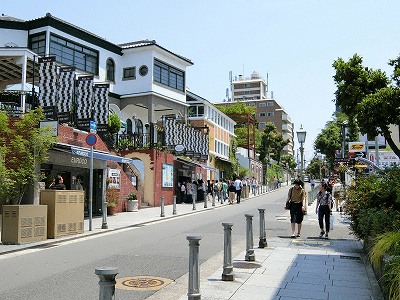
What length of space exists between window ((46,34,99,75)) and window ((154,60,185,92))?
4.60 meters

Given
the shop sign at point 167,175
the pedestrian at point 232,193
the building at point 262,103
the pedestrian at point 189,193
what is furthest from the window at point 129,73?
the building at point 262,103

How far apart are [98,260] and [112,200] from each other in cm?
1210

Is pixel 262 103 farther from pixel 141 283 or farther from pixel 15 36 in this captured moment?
pixel 141 283

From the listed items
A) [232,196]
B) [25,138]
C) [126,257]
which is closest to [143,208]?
[232,196]

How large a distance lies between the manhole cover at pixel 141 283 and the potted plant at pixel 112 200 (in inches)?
537

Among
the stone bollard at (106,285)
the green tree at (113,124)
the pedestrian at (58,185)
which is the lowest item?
the stone bollard at (106,285)

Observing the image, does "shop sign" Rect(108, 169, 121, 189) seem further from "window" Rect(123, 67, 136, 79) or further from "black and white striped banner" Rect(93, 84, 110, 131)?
"window" Rect(123, 67, 136, 79)

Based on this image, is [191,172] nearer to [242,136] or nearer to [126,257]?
[126,257]

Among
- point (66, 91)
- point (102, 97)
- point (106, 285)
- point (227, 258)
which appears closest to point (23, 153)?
point (66, 91)

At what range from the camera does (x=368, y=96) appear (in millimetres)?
12812

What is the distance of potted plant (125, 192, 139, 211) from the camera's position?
77.6 ft

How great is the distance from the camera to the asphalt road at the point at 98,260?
7059 millimetres

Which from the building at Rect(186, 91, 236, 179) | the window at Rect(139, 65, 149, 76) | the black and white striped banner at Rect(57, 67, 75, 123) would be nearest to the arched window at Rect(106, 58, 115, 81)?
the window at Rect(139, 65, 149, 76)

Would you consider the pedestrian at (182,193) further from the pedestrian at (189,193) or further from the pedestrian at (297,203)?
the pedestrian at (297,203)
